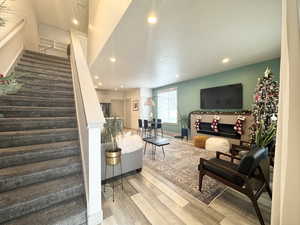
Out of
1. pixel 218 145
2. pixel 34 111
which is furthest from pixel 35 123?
pixel 218 145

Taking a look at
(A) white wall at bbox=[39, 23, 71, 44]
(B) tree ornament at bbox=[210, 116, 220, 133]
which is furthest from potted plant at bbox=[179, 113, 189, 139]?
(A) white wall at bbox=[39, 23, 71, 44]

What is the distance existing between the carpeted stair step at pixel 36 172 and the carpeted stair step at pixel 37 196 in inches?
2.3

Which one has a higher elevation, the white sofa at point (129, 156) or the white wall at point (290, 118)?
the white wall at point (290, 118)

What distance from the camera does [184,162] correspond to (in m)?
3.05

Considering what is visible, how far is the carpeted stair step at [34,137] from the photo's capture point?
1.66 metres

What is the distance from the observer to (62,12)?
500cm

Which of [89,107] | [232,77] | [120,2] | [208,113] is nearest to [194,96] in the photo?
[208,113]

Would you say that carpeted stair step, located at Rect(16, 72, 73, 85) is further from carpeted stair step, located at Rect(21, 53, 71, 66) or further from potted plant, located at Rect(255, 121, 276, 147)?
potted plant, located at Rect(255, 121, 276, 147)

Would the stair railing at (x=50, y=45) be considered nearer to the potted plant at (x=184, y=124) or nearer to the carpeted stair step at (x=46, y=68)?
the carpeted stair step at (x=46, y=68)

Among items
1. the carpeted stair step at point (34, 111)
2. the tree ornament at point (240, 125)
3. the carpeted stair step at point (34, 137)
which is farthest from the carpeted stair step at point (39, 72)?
the tree ornament at point (240, 125)

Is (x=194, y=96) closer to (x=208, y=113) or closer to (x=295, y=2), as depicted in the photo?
(x=208, y=113)

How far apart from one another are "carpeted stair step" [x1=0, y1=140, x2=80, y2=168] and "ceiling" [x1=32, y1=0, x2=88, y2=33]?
17.8 ft

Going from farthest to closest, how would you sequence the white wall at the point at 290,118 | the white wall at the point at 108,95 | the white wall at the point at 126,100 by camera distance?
the white wall at the point at 108,95 < the white wall at the point at 126,100 < the white wall at the point at 290,118

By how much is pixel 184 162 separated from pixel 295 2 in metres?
3.00
